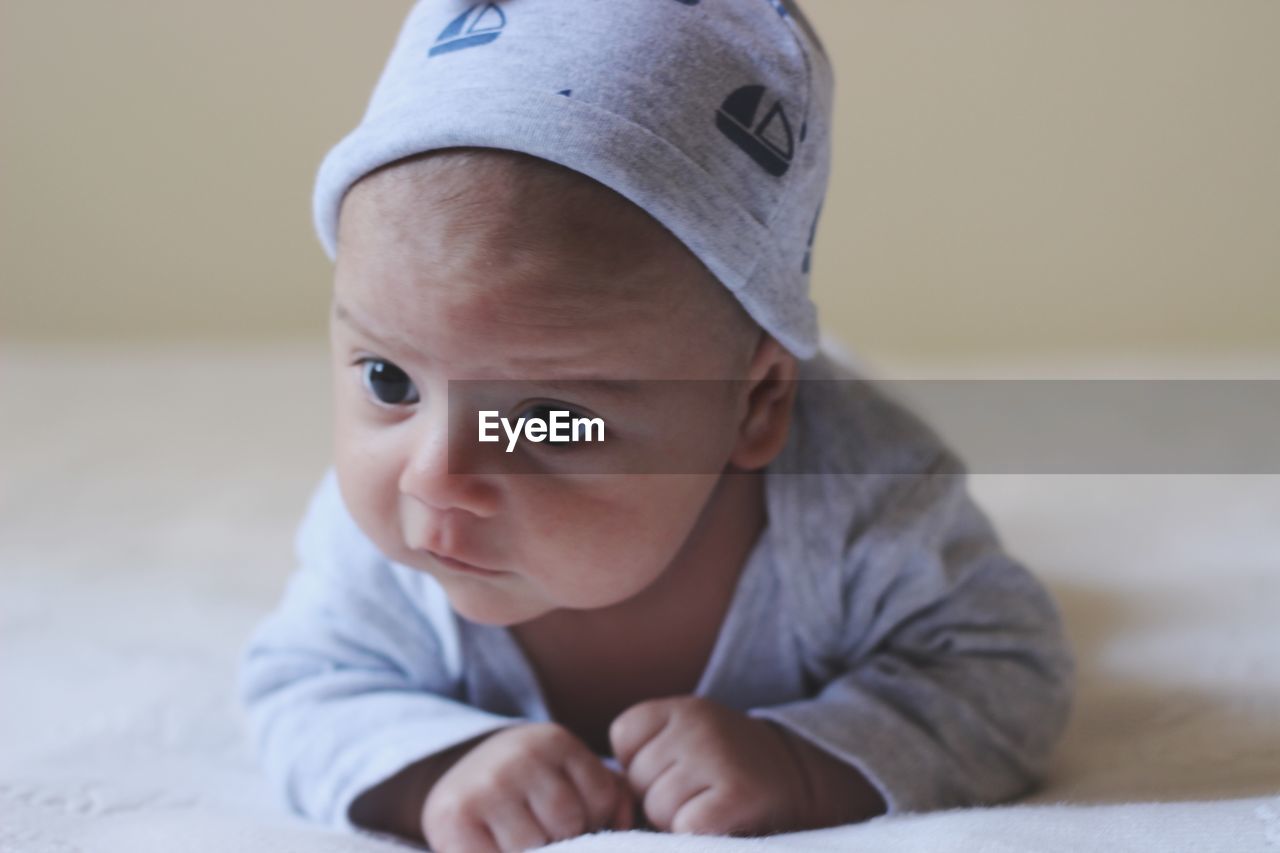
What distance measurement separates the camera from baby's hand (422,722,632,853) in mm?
726

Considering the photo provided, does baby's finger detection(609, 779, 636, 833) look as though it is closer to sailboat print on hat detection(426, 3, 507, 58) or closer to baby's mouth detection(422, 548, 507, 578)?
baby's mouth detection(422, 548, 507, 578)

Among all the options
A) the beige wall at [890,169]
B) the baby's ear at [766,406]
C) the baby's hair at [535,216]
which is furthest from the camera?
the beige wall at [890,169]

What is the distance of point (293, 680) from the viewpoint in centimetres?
88

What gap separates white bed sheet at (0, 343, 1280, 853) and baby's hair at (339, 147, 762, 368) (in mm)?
260

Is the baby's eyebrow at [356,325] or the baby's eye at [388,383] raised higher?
the baby's eyebrow at [356,325]

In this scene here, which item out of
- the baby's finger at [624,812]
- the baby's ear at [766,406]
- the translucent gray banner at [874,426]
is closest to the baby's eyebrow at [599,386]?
the translucent gray banner at [874,426]

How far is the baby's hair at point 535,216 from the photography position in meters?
0.66

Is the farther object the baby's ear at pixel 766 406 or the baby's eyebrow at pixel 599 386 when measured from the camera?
the baby's ear at pixel 766 406

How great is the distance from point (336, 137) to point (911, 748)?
4.33 ft

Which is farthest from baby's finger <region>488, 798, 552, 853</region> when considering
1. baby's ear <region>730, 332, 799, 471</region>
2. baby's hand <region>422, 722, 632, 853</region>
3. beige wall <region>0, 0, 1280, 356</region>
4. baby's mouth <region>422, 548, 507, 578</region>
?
beige wall <region>0, 0, 1280, 356</region>

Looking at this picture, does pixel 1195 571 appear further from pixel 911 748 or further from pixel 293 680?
pixel 293 680

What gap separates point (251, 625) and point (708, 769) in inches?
18.4

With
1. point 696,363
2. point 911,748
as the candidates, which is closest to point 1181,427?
point 911,748

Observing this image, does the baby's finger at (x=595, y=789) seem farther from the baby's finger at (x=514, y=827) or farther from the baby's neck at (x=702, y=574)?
→ the baby's neck at (x=702, y=574)
